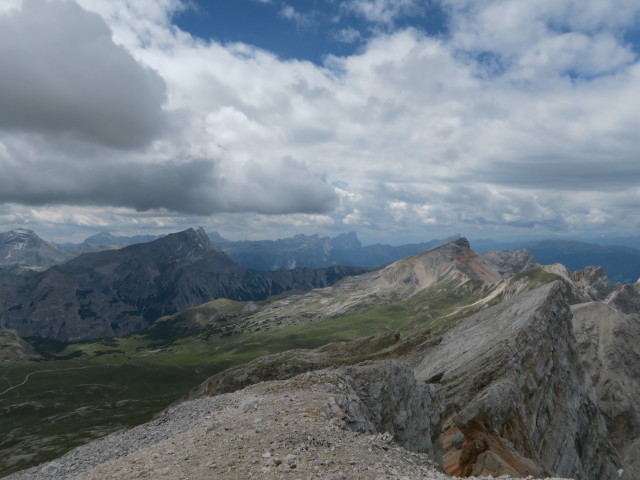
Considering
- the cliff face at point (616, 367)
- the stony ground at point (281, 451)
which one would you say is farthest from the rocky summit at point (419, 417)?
the cliff face at point (616, 367)

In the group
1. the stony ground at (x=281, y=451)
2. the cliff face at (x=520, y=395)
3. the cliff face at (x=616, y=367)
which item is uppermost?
the stony ground at (x=281, y=451)

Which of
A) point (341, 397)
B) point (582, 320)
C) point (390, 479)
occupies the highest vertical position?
point (390, 479)

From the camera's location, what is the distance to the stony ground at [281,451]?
19031 millimetres

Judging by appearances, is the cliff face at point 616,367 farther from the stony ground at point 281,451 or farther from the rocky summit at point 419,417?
the stony ground at point 281,451

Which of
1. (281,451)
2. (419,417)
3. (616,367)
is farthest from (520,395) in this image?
(616,367)

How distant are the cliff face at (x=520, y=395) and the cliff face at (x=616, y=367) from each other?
23.6m

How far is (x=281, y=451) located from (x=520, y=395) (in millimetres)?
51888

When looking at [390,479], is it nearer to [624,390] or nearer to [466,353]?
[466,353]

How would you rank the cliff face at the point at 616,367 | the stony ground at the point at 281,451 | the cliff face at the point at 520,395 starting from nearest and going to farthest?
the stony ground at the point at 281,451, the cliff face at the point at 520,395, the cliff face at the point at 616,367

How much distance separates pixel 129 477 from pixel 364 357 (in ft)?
243

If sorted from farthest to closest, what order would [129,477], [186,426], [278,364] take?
1. [278,364]
2. [186,426]
3. [129,477]

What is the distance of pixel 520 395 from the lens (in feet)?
198

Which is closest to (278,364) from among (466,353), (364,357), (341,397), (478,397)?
(364,357)

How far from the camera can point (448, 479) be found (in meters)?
20.2
